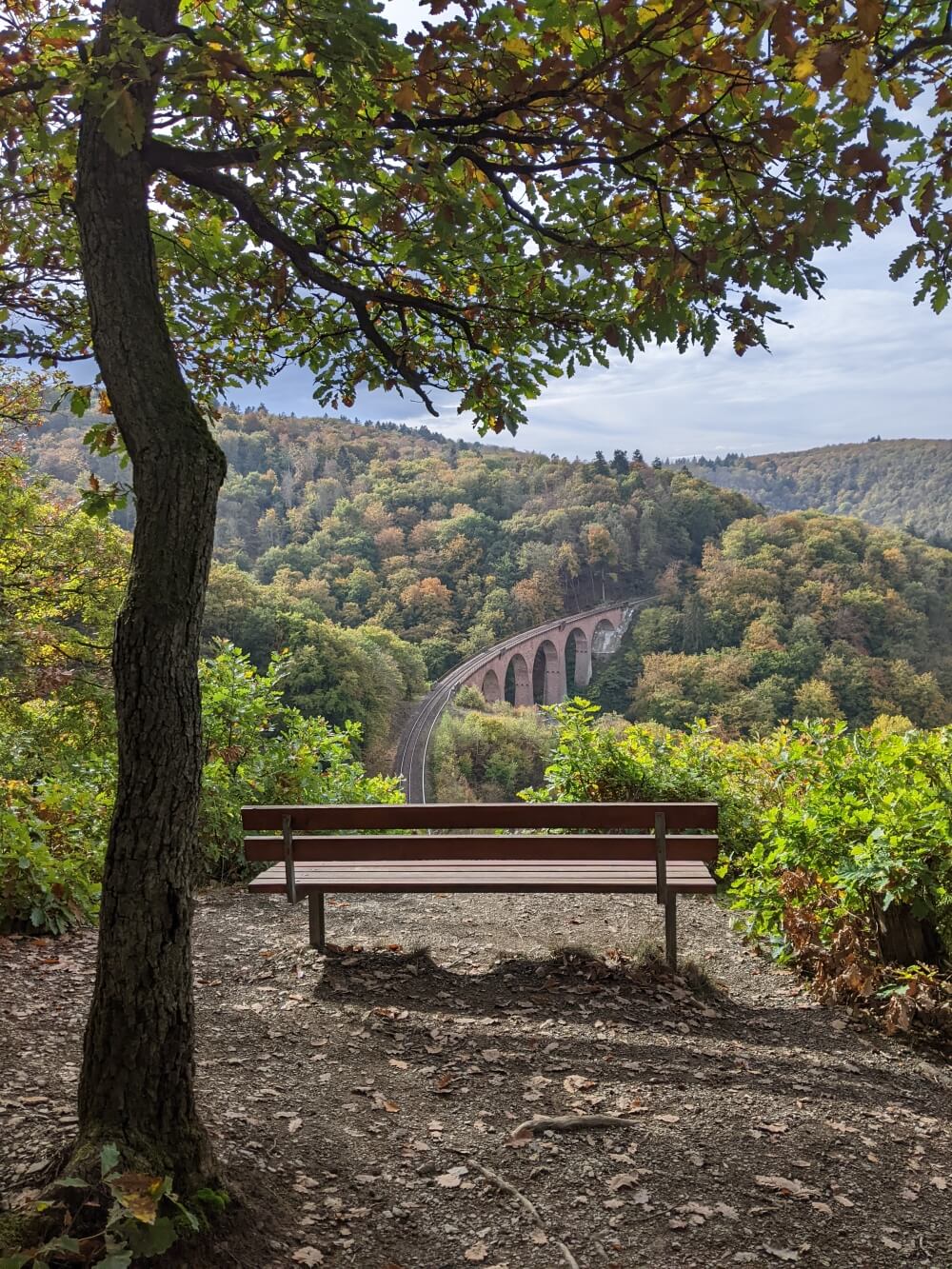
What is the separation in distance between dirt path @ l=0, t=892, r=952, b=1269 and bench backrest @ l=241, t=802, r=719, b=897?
1.61ft

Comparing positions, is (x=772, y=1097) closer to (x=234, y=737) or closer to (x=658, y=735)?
(x=658, y=735)

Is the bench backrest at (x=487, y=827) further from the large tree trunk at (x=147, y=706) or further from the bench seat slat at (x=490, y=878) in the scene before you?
the large tree trunk at (x=147, y=706)

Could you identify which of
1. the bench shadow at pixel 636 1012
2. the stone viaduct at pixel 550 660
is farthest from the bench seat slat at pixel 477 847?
the stone viaduct at pixel 550 660

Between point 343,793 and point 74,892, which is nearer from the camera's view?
point 74,892

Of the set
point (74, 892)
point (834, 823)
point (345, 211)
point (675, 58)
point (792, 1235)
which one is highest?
point (345, 211)

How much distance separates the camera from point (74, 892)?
4363 mm

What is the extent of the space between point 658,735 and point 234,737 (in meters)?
3.34

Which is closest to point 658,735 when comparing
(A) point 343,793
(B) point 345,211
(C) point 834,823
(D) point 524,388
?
(A) point 343,793

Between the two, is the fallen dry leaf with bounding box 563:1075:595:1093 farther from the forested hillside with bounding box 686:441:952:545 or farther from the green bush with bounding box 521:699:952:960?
the forested hillside with bounding box 686:441:952:545

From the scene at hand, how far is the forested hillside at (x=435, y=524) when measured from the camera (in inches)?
1837

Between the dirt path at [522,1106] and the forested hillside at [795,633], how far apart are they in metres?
36.1

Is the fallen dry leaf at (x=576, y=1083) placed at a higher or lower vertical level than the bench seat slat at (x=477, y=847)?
lower

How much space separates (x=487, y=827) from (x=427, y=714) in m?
31.8

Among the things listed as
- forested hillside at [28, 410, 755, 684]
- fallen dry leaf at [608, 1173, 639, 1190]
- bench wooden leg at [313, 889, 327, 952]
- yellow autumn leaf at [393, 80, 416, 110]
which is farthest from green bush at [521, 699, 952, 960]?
forested hillside at [28, 410, 755, 684]
